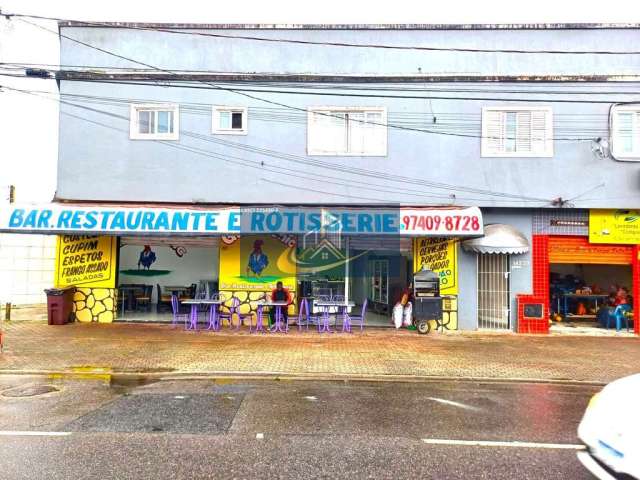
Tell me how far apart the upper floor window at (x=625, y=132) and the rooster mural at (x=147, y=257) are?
1414 cm

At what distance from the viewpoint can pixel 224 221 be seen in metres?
12.8

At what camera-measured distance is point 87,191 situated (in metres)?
13.9

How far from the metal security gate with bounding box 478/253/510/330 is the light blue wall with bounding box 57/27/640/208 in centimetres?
170

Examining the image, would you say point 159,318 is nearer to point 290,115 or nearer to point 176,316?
point 176,316

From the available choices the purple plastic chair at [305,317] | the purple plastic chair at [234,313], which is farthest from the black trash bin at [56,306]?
the purple plastic chair at [305,317]

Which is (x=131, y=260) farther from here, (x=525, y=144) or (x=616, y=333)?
(x=616, y=333)

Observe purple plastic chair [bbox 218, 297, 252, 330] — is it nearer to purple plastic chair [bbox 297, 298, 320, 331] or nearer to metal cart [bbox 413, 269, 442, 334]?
purple plastic chair [bbox 297, 298, 320, 331]

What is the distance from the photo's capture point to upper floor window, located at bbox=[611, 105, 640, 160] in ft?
44.5

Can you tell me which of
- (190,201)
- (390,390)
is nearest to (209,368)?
(390,390)

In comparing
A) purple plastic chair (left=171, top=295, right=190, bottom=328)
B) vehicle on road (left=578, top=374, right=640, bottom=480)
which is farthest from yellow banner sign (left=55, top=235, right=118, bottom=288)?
vehicle on road (left=578, top=374, right=640, bottom=480)

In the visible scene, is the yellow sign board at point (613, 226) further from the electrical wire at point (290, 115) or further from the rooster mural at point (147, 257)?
the rooster mural at point (147, 257)

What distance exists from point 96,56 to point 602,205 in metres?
15.1

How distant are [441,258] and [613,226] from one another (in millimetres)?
5016

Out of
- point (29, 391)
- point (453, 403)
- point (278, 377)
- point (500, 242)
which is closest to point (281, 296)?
point (278, 377)
